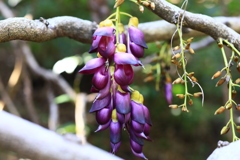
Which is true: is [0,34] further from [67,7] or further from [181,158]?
[181,158]

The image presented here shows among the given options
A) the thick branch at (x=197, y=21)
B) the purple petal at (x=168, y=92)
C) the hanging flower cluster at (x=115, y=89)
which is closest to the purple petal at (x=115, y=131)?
the hanging flower cluster at (x=115, y=89)

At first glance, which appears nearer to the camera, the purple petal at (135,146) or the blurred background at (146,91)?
the purple petal at (135,146)

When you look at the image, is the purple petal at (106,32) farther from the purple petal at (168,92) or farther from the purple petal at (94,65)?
the purple petal at (168,92)

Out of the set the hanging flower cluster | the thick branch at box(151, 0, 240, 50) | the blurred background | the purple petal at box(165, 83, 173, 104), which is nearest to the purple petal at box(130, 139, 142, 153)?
the hanging flower cluster

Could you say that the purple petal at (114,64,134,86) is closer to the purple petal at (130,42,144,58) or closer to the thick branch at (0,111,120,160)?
the purple petal at (130,42,144,58)

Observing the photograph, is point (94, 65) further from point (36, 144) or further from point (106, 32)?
point (36, 144)
